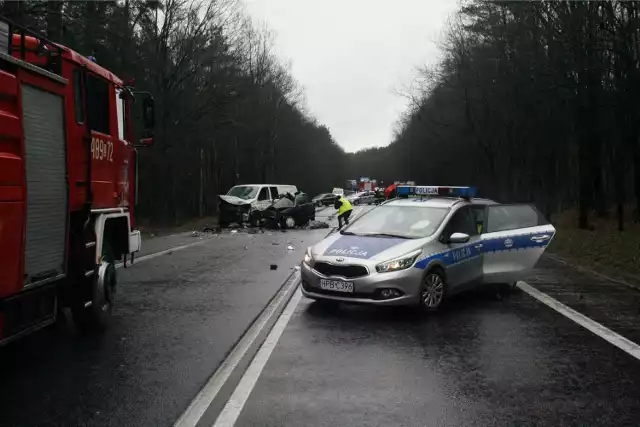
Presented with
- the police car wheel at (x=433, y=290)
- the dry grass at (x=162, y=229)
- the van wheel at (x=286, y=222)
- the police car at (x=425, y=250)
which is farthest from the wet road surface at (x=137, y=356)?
the van wheel at (x=286, y=222)

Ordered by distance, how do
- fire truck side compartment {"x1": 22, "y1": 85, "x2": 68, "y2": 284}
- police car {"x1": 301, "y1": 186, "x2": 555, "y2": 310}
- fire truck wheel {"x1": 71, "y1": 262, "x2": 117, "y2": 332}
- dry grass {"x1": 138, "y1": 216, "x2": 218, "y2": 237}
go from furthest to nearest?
dry grass {"x1": 138, "y1": 216, "x2": 218, "y2": 237} < police car {"x1": 301, "y1": 186, "x2": 555, "y2": 310} < fire truck wheel {"x1": 71, "y1": 262, "x2": 117, "y2": 332} < fire truck side compartment {"x1": 22, "y1": 85, "x2": 68, "y2": 284}

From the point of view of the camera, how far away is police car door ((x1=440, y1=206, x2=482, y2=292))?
9.15 metres

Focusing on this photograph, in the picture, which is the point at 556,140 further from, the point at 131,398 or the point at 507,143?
the point at 131,398

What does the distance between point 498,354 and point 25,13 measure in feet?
48.8

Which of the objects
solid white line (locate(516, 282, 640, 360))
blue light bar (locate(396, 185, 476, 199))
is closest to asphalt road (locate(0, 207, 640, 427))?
solid white line (locate(516, 282, 640, 360))

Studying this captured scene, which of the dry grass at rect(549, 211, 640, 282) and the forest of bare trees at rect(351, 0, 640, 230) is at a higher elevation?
the forest of bare trees at rect(351, 0, 640, 230)

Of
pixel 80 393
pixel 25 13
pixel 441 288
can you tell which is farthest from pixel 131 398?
pixel 25 13

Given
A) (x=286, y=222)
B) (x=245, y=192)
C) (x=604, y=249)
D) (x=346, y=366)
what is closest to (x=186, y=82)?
(x=245, y=192)

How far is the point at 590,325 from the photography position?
8.13 metres

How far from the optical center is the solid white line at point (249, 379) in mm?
4641

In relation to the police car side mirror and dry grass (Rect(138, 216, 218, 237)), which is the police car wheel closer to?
the police car side mirror

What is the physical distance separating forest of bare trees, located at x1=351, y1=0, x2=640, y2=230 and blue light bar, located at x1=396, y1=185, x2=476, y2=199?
12519 mm

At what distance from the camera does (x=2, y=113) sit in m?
5.09

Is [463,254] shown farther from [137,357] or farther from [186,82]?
[186,82]
